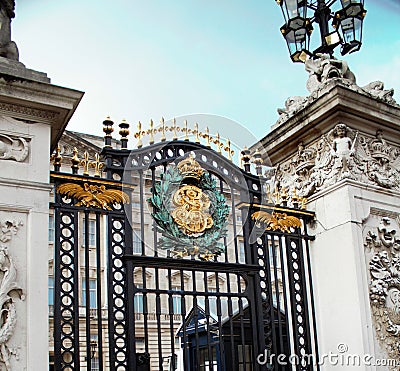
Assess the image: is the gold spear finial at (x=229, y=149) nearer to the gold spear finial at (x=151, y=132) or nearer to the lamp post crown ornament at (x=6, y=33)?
the gold spear finial at (x=151, y=132)

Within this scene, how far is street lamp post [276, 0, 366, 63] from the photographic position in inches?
309

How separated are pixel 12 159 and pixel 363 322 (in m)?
3.90

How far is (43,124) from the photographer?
5.84m

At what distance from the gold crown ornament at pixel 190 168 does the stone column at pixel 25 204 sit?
140cm

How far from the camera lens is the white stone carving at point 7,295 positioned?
16.5 feet

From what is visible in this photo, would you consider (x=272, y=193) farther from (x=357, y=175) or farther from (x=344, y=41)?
(x=344, y=41)

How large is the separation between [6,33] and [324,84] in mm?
3607

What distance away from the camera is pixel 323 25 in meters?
8.10

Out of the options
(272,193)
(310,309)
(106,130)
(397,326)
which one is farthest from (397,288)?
(106,130)

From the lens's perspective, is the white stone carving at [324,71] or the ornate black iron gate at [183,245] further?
the white stone carving at [324,71]

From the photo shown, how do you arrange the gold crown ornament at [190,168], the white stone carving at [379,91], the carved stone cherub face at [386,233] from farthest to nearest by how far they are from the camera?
the white stone carving at [379,91]
the carved stone cherub face at [386,233]
the gold crown ornament at [190,168]

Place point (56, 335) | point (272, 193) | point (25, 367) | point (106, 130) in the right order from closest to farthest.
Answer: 1. point (25, 367)
2. point (56, 335)
3. point (106, 130)
4. point (272, 193)

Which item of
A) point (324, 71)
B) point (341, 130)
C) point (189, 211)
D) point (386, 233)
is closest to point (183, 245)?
point (189, 211)

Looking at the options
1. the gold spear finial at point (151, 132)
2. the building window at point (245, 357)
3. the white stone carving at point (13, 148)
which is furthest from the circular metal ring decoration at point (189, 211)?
the white stone carving at point (13, 148)
